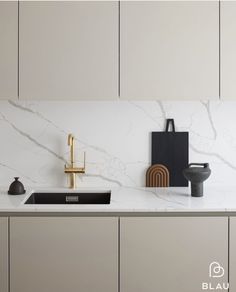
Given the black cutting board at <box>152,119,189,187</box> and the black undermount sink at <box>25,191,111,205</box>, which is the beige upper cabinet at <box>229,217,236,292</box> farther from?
the black undermount sink at <box>25,191,111,205</box>

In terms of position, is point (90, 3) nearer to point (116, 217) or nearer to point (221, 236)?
point (116, 217)

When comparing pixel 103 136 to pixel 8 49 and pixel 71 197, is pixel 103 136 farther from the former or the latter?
pixel 8 49

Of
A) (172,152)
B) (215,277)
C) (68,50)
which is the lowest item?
(215,277)

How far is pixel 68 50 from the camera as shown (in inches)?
110

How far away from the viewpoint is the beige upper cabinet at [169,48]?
2797mm

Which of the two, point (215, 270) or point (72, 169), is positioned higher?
point (72, 169)

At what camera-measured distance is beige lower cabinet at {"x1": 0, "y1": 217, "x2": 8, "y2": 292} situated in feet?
8.54

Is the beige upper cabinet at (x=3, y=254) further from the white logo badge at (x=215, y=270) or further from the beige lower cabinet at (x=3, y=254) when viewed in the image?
the white logo badge at (x=215, y=270)

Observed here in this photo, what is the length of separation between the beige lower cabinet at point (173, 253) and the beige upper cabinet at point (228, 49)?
2.71ft

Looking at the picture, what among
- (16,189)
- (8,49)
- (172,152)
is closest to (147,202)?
(172,152)

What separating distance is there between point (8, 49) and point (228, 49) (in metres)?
1.39

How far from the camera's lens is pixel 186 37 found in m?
2.81

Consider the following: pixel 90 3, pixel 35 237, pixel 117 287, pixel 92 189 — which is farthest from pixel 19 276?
pixel 90 3

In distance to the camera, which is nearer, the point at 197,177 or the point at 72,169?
the point at 197,177
